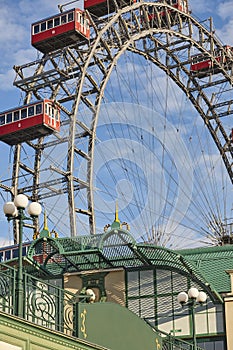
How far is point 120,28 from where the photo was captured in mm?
58406

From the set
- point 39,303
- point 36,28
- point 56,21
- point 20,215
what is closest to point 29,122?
point 36,28

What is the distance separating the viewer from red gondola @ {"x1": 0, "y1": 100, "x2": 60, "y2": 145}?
5547 centimetres

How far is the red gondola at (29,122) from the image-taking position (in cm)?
5547

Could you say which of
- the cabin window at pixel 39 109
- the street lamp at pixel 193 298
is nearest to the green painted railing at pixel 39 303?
the street lamp at pixel 193 298

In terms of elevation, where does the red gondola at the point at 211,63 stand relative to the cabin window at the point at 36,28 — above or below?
above

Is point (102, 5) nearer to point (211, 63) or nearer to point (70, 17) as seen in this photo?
point (70, 17)

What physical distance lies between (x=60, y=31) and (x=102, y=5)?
3662mm

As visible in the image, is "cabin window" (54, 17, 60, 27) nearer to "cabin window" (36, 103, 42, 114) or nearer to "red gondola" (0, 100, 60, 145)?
"red gondola" (0, 100, 60, 145)

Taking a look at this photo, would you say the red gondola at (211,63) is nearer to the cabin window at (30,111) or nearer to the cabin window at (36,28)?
the cabin window at (36,28)

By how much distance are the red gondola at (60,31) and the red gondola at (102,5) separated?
1364 millimetres

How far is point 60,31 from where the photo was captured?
190ft

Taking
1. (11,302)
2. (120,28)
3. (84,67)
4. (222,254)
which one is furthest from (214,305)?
(120,28)

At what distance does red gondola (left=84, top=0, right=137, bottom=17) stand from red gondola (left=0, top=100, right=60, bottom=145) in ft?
24.8

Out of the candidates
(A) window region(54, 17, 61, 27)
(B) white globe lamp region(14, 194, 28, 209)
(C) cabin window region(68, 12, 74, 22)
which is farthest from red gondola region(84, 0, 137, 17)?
(B) white globe lamp region(14, 194, 28, 209)
